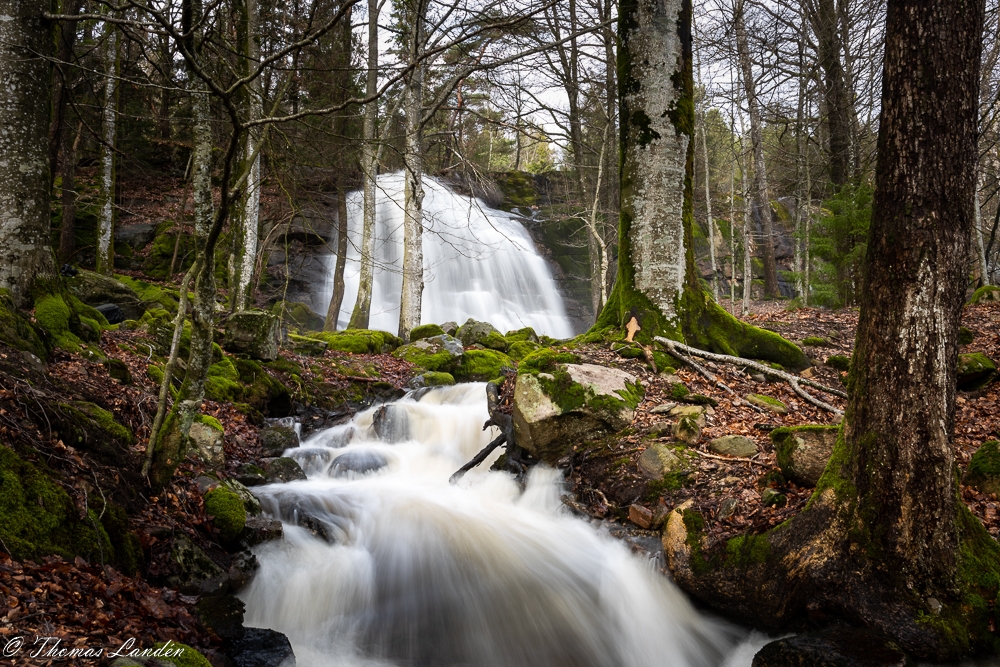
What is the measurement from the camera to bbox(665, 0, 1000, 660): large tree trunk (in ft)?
9.88

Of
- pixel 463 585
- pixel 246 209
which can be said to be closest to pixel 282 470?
pixel 463 585

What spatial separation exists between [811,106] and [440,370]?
515 inches

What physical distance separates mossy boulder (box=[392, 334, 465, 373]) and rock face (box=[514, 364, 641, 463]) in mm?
5467

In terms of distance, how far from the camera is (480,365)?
37.8ft

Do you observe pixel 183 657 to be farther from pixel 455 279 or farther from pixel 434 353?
pixel 455 279

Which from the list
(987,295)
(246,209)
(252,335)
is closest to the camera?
(252,335)

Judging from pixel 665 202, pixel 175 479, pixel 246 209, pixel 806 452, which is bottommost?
pixel 175 479

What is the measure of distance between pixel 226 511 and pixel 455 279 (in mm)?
16822

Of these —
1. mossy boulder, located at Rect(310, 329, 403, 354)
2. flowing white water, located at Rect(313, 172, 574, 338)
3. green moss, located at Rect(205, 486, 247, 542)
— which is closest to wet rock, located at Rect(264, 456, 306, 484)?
green moss, located at Rect(205, 486, 247, 542)

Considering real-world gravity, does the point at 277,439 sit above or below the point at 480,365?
below

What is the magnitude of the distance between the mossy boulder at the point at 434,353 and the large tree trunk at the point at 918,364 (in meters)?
8.66

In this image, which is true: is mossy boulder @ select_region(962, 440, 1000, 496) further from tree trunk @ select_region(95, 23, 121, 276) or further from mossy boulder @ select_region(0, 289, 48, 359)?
tree trunk @ select_region(95, 23, 121, 276)

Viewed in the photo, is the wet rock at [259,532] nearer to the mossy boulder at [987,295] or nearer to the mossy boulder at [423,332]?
the mossy boulder at [423,332]

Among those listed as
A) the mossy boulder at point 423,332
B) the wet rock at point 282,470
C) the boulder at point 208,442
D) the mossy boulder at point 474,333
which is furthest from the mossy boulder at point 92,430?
the mossy boulder at point 474,333
